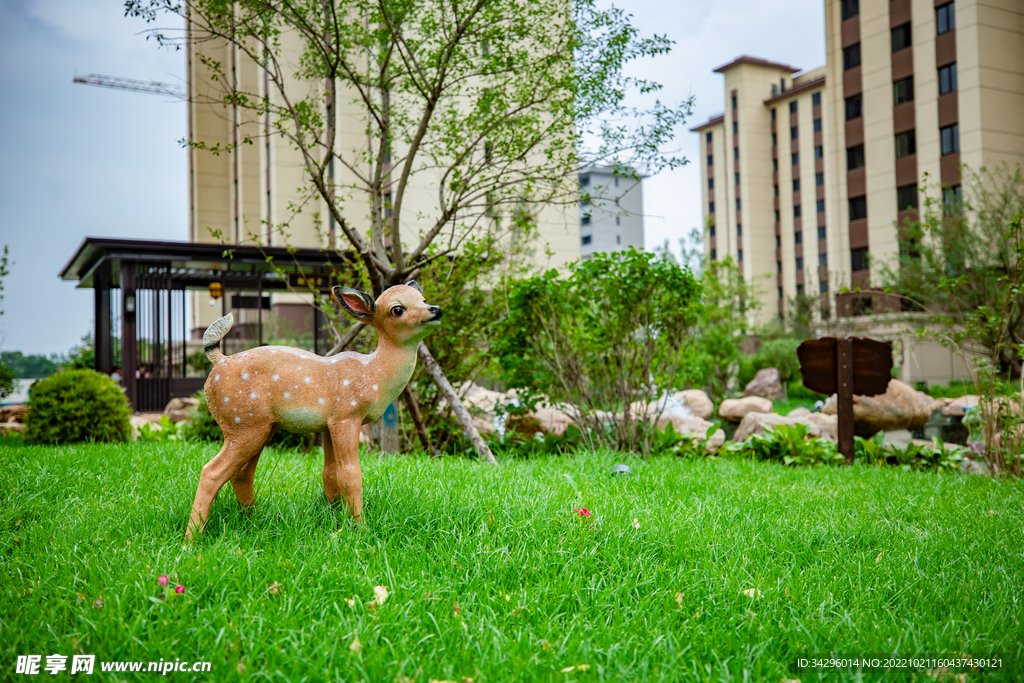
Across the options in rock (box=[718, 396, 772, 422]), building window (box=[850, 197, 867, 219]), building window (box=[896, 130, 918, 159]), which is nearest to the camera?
rock (box=[718, 396, 772, 422])

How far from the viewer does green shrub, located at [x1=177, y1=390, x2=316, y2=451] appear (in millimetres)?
7281

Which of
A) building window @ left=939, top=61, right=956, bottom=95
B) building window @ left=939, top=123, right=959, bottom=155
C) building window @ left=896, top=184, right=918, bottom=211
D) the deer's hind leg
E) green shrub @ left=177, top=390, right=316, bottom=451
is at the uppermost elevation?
building window @ left=939, top=61, right=956, bottom=95

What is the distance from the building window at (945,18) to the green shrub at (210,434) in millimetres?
26022

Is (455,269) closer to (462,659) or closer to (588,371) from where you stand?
(588,371)

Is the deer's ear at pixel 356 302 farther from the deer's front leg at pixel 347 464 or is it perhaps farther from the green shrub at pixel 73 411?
the green shrub at pixel 73 411

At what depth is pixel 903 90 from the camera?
24.4m

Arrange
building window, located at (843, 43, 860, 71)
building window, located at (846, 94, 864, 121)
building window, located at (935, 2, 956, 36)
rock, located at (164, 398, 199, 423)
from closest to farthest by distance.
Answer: rock, located at (164, 398, 199, 423) < building window, located at (935, 2, 956, 36) < building window, located at (843, 43, 860, 71) < building window, located at (846, 94, 864, 121)

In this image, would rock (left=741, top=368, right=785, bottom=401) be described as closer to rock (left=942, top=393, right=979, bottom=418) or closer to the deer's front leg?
rock (left=942, top=393, right=979, bottom=418)

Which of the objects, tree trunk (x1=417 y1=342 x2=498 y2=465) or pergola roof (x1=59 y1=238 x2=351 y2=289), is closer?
tree trunk (x1=417 y1=342 x2=498 y2=465)

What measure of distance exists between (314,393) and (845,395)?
6337mm

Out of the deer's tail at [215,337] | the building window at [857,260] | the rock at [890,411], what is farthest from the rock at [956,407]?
the building window at [857,260]

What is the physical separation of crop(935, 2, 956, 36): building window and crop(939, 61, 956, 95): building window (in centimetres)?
124

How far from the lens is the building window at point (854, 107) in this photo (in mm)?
26344

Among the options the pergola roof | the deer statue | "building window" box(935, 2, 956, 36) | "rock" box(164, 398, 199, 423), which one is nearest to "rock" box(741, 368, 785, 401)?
the pergola roof
